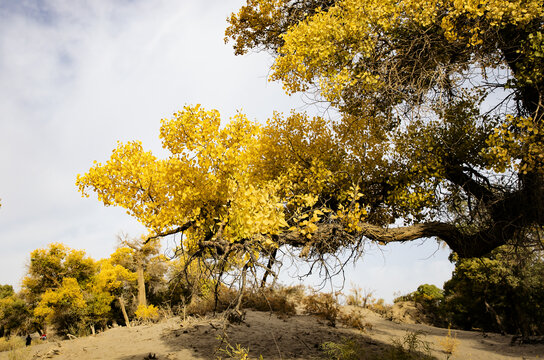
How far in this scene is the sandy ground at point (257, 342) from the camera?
8539 mm

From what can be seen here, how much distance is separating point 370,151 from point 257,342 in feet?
19.7

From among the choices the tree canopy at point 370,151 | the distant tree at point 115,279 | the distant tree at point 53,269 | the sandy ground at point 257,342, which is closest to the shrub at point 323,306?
the sandy ground at point 257,342

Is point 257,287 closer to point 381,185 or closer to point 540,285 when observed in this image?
point 381,185

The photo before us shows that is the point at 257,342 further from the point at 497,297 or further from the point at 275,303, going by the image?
the point at 497,297

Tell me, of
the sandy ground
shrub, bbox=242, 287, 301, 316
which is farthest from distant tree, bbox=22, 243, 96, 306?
shrub, bbox=242, 287, 301, 316

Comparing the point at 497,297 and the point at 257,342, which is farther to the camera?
the point at 497,297

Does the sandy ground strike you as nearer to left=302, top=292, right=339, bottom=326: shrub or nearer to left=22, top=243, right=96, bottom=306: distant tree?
left=302, top=292, right=339, bottom=326: shrub

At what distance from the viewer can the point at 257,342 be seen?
9.09 metres

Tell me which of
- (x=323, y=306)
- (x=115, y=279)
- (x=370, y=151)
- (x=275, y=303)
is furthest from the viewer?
(x=115, y=279)

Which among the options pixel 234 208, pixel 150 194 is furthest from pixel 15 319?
pixel 234 208

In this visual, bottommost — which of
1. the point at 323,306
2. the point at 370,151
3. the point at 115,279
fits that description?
the point at 323,306

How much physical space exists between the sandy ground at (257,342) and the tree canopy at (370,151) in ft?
10.4

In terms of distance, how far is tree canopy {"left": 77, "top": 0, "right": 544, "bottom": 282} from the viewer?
562 centimetres

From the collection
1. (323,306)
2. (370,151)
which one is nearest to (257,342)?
(323,306)
